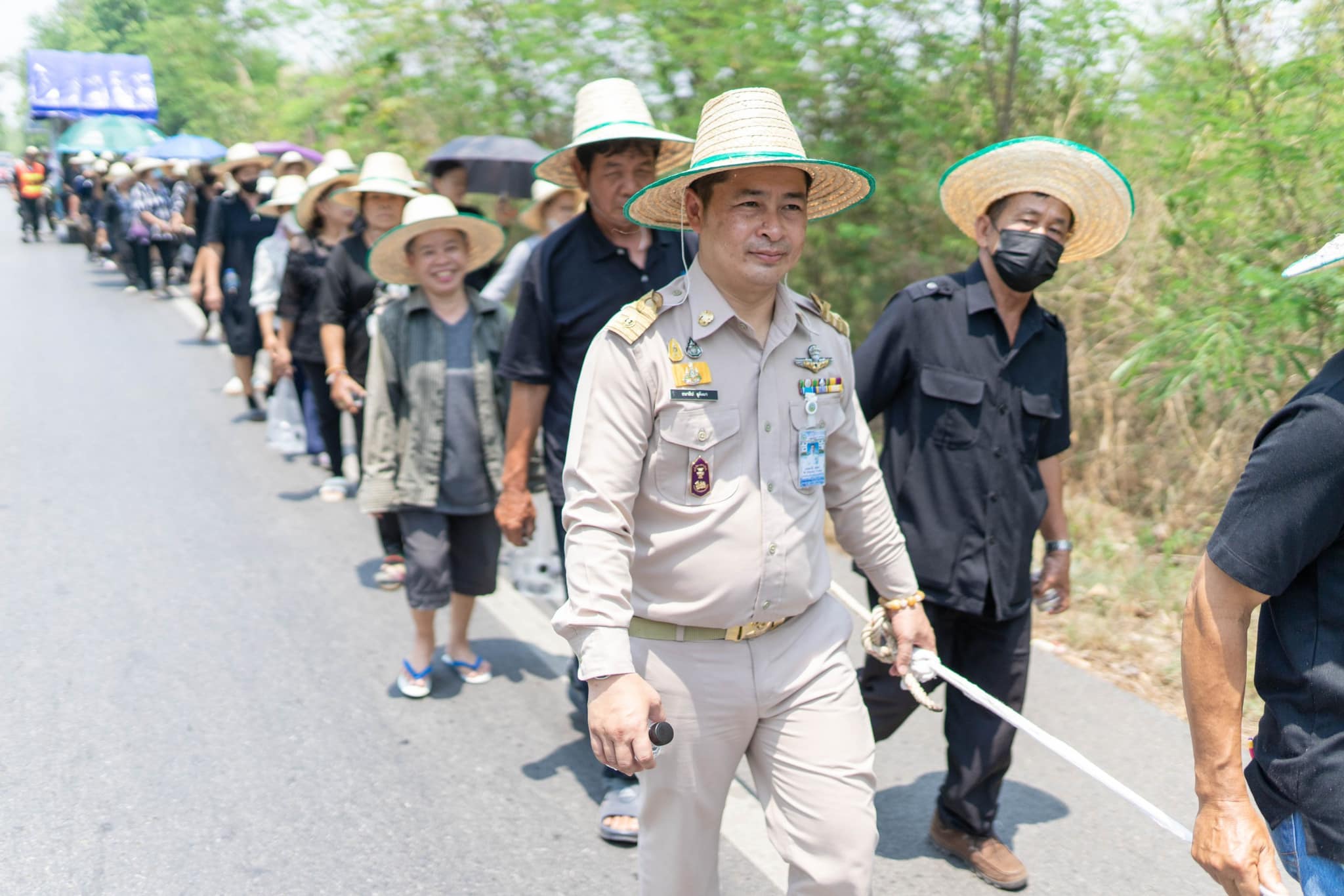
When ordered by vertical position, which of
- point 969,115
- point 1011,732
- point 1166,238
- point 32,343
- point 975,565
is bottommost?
point 32,343

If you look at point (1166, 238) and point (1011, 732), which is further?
point (1166, 238)

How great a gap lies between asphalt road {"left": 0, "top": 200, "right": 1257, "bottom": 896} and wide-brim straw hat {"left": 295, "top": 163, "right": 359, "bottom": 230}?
1.87m

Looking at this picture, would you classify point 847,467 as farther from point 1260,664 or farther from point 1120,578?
point 1120,578

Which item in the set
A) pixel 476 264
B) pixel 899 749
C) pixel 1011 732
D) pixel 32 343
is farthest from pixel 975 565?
pixel 32 343

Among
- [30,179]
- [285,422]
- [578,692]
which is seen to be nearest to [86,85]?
[30,179]

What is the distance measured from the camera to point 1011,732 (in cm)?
352

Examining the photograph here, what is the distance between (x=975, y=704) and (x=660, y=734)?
1571 millimetres

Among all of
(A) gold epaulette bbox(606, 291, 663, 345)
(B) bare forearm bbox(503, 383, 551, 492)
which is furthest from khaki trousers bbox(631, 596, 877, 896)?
(B) bare forearm bbox(503, 383, 551, 492)

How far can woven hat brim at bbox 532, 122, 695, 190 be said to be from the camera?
4.05 metres

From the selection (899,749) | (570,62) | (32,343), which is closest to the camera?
(899,749)

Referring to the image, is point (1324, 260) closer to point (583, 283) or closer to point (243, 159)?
point (583, 283)

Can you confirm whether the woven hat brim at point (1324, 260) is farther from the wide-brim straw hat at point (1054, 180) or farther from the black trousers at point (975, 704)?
the black trousers at point (975, 704)

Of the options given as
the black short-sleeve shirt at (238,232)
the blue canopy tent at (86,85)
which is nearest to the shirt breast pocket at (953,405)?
the black short-sleeve shirt at (238,232)

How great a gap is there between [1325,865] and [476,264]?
4.26 meters
